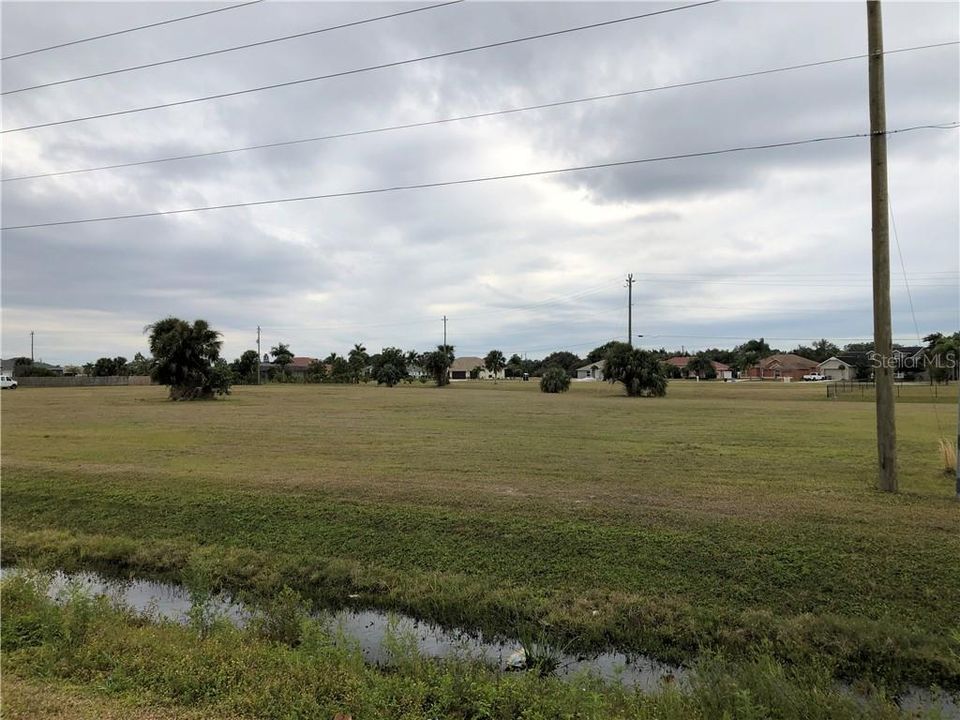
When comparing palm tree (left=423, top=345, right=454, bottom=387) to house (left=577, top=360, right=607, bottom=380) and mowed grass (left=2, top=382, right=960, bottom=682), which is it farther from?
mowed grass (left=2, top=382, right=960, bottom=682)

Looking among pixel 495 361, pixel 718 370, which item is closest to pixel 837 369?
pixel 718 370

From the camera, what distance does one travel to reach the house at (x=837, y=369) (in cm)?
10169

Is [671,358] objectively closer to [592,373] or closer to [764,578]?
[592,373]

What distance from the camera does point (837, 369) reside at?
108812 millimetres

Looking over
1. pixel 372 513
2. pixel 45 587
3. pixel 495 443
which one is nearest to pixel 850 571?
pixel 372 513

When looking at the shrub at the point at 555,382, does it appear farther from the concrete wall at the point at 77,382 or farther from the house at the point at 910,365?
the concrete wall at the point at 77,382

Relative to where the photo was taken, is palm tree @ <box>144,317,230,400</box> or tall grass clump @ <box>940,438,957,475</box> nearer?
tall grass clump @ <box>940,438,957,475</box>

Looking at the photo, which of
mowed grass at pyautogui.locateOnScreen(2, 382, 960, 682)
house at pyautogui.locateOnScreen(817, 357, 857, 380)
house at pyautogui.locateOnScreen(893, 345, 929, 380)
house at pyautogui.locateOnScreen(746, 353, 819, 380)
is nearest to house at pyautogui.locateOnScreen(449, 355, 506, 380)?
house at pyautogui.locateOnScreen(746, 353, 819, 380)

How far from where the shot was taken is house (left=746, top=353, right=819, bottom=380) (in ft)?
389

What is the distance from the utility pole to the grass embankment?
7.03 m

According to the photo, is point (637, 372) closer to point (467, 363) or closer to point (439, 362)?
point (439, 362)

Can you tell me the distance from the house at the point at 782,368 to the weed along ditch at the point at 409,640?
407 feet

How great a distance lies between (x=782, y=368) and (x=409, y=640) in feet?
434

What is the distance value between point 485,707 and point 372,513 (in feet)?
18.2
